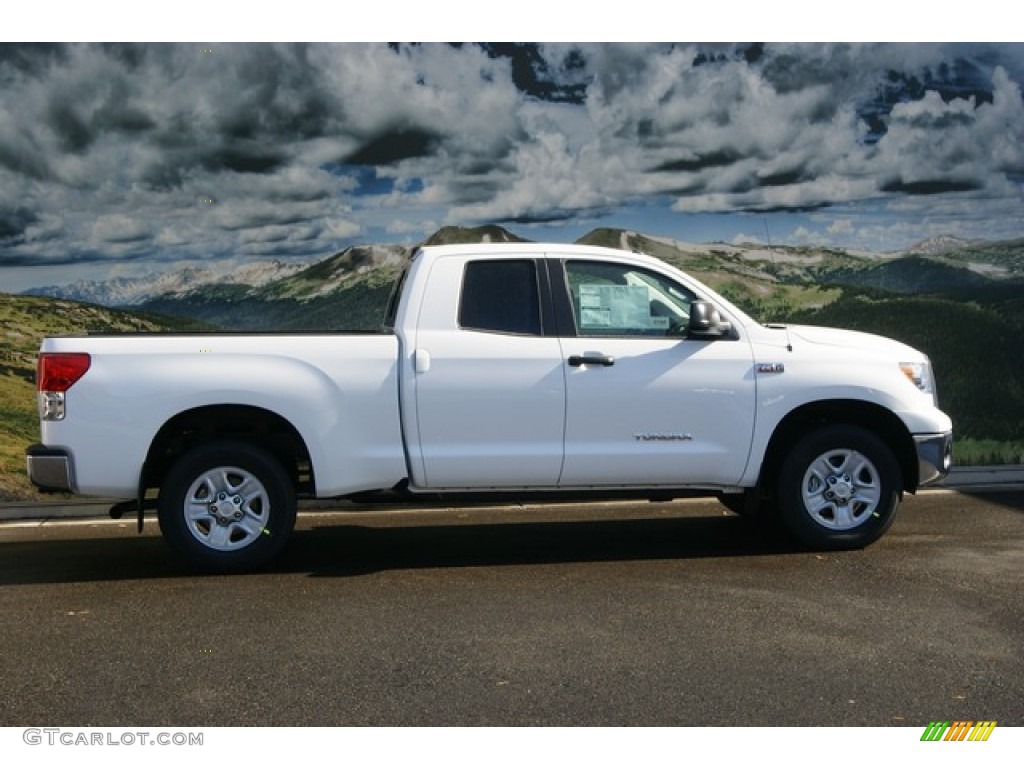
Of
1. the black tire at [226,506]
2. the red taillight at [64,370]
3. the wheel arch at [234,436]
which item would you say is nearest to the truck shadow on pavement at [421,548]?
the black tire at [226,506]

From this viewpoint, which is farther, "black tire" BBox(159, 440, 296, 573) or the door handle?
the door handle

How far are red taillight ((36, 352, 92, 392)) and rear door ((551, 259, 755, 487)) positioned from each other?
2739 mm

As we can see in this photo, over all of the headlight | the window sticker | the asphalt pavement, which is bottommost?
the asphalt pavement

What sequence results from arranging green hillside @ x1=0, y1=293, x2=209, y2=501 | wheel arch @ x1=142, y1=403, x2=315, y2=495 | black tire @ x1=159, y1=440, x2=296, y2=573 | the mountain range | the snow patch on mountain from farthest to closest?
the mountain range, the snow patch on mountain, green hillside @ x1=0, y1=293, x2=209, y2=501, wheel arch @ x1=142, y1=403, x2=315, y2=495, black tire @ x1=159, y1=440, x2=296, y2=573

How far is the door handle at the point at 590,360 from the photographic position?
288 inches

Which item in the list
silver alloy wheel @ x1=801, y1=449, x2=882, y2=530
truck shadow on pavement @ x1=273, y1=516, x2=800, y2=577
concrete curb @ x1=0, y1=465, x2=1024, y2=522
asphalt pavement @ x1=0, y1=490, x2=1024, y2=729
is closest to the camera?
asphalt pavement @ x1=0, y1=490, x2=1024, y2=729

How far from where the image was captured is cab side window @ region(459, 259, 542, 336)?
7477mm

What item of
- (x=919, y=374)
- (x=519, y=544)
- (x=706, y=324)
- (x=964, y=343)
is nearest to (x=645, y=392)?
(x=706, y=324)

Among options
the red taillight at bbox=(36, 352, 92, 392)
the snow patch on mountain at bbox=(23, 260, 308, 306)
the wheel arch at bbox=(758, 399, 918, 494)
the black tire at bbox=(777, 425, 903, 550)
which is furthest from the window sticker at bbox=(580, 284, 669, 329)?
the snow patch on mountain at bbox=(23, 260, 308, 306)

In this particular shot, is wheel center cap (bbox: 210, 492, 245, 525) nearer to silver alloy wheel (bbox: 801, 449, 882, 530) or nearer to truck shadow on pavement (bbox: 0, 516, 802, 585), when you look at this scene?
truck shadow on pavement (bbox: 0, 516, 802, 585)

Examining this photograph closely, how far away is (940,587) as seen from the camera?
6.77 meters

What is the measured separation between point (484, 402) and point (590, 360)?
67cm

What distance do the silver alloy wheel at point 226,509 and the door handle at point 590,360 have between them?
194 centimetres

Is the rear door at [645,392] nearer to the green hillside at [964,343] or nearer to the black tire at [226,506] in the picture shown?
the black tire at [226,506]
